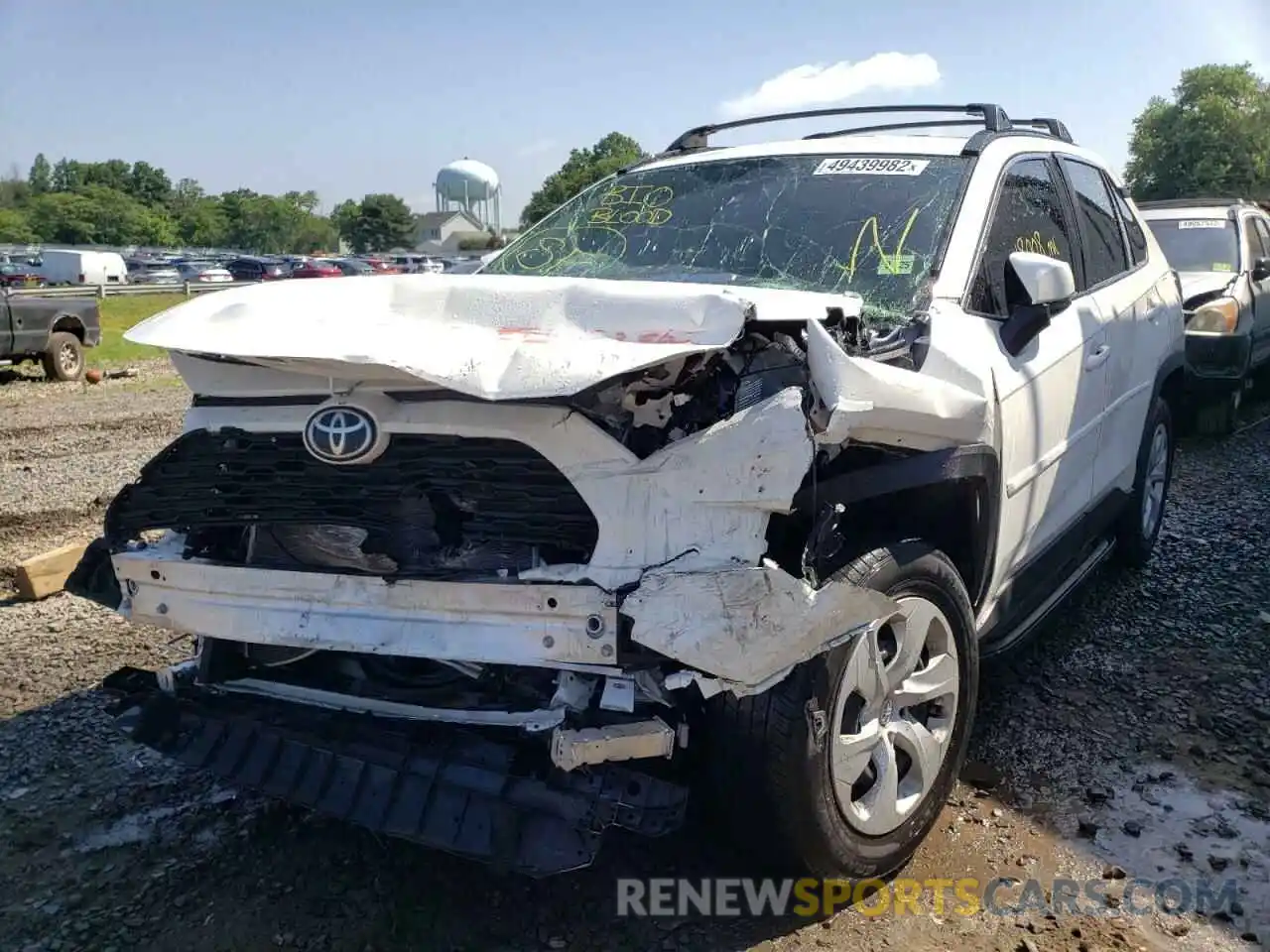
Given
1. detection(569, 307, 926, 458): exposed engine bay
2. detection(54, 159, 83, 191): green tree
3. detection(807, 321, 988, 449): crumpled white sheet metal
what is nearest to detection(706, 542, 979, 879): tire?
detection(807, 321, 988, 449): crumpled white sheet metal

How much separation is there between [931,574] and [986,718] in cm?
127

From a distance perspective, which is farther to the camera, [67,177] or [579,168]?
[67,177]

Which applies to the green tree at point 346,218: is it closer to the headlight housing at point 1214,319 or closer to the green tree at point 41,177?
the green tree at point 41,177

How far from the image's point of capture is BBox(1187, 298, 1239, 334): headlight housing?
8.38 m

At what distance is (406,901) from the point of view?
271cm

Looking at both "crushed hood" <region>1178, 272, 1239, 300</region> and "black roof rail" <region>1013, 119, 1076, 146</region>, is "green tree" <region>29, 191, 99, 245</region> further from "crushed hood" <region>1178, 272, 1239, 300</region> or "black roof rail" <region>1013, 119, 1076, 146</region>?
"black roof rail" <region>1013, 119, 1076, 146</region>

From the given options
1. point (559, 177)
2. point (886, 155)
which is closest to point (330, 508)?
point (886, 155)

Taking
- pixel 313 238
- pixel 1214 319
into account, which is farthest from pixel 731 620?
pixel 313 238

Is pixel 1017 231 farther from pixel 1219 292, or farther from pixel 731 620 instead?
pixel 1219 292

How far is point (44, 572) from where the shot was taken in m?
4.93

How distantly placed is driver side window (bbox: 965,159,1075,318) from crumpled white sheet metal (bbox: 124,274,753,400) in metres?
1.18

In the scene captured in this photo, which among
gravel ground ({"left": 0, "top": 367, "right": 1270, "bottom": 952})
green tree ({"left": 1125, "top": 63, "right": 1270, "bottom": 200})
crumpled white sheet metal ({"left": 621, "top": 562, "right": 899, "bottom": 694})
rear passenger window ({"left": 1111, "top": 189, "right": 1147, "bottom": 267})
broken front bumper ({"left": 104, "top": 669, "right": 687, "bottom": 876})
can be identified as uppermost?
green tree ({"left": 1125, "top": 63, "right": 1270, "bottom": 200})

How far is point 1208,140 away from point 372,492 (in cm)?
5494

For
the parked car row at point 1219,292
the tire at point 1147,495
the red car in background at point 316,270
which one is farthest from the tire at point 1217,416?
the red car in background at point 316,270
